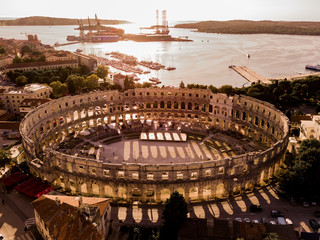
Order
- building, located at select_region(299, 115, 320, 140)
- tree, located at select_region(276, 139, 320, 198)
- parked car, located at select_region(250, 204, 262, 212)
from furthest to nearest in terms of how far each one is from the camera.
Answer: building, located at select_region(299, 115, 320, 140)
tree, located at select_region(276, 139, 320, 198)
parked car, located at select_region(250, 204, 262, 212)

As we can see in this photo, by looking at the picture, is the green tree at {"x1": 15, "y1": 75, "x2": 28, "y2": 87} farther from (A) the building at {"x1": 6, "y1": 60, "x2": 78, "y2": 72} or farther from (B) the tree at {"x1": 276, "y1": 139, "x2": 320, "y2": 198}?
(B) the tree at {"x1": 276, "y1": 139, "x2": 320, "y2": 198}

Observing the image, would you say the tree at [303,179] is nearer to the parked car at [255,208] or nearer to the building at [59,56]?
the parked car at [255,208]

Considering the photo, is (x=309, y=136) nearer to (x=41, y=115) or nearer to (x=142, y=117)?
(x=142, y=117)

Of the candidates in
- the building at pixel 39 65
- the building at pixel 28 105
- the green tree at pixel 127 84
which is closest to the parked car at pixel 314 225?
the building at pixel 28 105

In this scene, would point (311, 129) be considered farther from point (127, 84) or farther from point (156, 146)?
point (127, 84)

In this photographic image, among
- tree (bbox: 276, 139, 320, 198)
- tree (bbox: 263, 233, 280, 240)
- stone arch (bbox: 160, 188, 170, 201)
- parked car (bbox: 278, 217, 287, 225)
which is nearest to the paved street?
parked car (bbox: 278, 217, 287, 225)

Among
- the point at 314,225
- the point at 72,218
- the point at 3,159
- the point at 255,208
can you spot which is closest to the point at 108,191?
the point at 72,218
